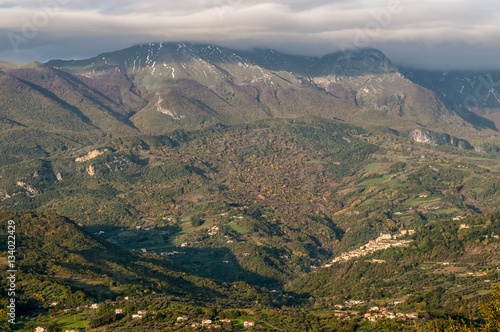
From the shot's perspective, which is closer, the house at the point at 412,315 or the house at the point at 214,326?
the house at the point at 214,326

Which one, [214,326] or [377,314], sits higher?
[214,326]

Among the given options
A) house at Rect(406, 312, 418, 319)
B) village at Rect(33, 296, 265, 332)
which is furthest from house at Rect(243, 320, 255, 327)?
house at Rect(406, 312, 418, 319)

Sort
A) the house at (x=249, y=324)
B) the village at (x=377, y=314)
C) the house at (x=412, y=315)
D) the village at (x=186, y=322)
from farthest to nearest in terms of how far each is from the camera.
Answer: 1. the village at (x=377, y=314)
2. the house at (x=412, y=315)
3. the house at (x=249, y=324)
4. the village at (x=186, y=322)

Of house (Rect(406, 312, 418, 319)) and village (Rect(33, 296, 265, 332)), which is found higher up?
village (Rect(33, 296, 265, 332))

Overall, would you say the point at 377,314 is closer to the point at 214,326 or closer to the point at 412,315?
the point at 412,315

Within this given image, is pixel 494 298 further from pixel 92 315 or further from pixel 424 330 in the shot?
pixel 92 315

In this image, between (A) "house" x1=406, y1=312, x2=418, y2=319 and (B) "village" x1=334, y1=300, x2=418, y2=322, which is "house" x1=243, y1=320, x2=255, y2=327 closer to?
A: (B) "village" x1=334, y1=300, x2=418, y2=322

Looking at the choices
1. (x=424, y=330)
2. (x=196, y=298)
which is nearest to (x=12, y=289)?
(x=196, y=298)

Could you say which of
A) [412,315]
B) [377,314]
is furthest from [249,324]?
[412,315]

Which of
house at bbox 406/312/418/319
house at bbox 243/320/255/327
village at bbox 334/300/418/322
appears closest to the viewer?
house at bbox 243/320/255/327

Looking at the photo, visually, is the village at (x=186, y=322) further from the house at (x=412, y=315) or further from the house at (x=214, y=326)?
the house at (x=412, y=315)

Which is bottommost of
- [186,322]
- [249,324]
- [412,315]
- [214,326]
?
[412,315]

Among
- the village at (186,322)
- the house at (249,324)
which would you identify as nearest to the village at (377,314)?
the house at (249,324)
